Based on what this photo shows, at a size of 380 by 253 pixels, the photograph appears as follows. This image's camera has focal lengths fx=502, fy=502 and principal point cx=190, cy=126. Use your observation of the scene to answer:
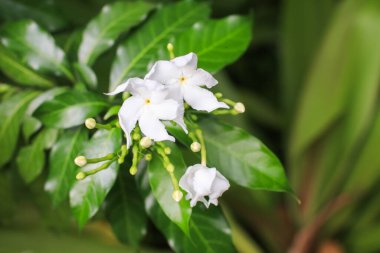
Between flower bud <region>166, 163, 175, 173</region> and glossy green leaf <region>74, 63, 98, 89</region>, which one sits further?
glossy green leaf <region>74, 63, 98, 89</region>

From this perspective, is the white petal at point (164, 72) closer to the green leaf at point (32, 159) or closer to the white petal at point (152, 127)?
the white petal at point (152, 127)

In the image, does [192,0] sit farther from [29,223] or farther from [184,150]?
[29,223]

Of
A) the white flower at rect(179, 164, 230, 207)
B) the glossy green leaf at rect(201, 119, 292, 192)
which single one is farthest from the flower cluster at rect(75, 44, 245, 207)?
the glossy green leaf at rect(201, 119, 292, 192)

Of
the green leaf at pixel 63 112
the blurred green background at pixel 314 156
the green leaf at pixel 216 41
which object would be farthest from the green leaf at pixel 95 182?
the blurred green background at pixel 314 156

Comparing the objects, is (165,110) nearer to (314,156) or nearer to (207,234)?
(207,234)

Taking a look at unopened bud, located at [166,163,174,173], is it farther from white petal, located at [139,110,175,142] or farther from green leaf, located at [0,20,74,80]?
green leaf, located at [0,20,74,80]
